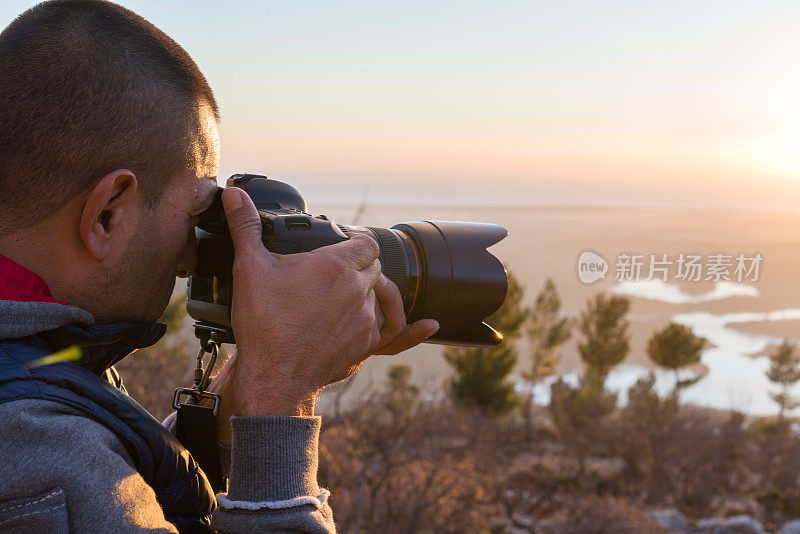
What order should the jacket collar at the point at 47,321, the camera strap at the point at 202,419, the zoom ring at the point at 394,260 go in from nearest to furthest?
1. the jacket collar at the point at 47,321
2. the camera strap at the point at 202,419
3. the zoom ring at the point at 394,260

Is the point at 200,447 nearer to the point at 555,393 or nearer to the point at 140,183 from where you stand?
the point at 140,183

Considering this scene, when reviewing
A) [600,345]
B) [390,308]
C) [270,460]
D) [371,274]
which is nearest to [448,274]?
[390,308]

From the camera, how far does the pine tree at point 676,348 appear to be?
29.5 meters

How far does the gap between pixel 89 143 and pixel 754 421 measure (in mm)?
35358

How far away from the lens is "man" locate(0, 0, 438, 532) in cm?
94

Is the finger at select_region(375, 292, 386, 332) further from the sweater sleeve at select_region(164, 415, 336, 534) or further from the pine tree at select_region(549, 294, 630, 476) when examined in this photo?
the pine tree at select_region(549, 294, 630, 476)

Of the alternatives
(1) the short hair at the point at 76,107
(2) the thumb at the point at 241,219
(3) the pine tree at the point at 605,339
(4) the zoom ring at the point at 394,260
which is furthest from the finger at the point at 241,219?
(3) the pine tree at the point at 605,339

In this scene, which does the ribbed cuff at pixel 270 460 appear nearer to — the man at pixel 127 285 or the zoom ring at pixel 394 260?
the man at pixel 127 285

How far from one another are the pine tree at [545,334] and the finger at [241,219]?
29177 millimetres

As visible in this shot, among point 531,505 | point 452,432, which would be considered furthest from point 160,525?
point 452,432

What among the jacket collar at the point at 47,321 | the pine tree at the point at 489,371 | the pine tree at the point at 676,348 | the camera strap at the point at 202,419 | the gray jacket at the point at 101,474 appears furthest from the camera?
the pine tree at the point at 676,348

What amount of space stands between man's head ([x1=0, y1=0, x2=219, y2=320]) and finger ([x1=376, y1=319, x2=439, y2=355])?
0.56m

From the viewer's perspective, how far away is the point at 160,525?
3.09ft

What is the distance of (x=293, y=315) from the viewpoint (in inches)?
45.1
